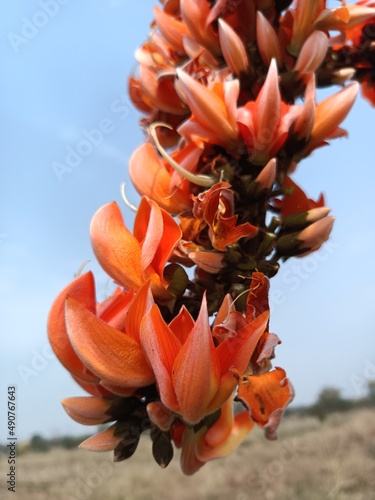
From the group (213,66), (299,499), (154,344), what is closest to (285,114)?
(213,66)

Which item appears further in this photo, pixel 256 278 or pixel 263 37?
pixel 263 37

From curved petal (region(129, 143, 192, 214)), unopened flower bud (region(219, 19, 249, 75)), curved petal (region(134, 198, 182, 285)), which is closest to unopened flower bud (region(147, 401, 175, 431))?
curved petal (region(134, 198, 182, 285))

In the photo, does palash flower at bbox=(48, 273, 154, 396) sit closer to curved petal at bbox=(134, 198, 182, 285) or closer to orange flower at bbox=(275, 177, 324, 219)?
curved petal at bbox=(134, 198, 182, 285)

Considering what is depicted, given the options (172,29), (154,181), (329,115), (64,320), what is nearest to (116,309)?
(64,320)

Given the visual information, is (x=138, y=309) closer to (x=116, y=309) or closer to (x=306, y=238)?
(x=116, y=309)

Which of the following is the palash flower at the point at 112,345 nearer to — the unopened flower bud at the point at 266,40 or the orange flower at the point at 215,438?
the orange flower at the point at 215,438

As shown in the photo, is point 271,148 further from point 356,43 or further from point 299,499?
point 299,499
